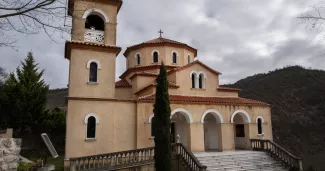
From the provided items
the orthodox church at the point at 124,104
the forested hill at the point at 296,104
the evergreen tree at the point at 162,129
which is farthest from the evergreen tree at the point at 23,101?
the forested hill at the point at 296,104

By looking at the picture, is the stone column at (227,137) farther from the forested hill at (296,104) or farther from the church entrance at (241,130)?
the forested hill at (296,104)

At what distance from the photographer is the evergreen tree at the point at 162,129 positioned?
12984 mm

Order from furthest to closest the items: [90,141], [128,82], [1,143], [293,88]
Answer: [293,88] < [128,82] < [90,141] < [1,143]

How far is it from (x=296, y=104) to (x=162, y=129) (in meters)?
47.1

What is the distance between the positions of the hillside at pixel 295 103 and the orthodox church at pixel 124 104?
18.8 metres

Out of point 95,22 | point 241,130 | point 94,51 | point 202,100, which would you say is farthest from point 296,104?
point 94,51

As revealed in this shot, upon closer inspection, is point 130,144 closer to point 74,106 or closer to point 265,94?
point 74,106

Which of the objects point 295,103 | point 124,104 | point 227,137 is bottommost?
point 227,137

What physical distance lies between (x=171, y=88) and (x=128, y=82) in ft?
15.0

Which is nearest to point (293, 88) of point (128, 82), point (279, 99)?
point (279, 99)

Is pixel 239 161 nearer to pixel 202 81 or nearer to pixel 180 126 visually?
pixel 180 126

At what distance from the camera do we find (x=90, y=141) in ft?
49.5

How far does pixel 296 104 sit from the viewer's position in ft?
171

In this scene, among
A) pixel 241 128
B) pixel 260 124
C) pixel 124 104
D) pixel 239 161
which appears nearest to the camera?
pixel 239 161
